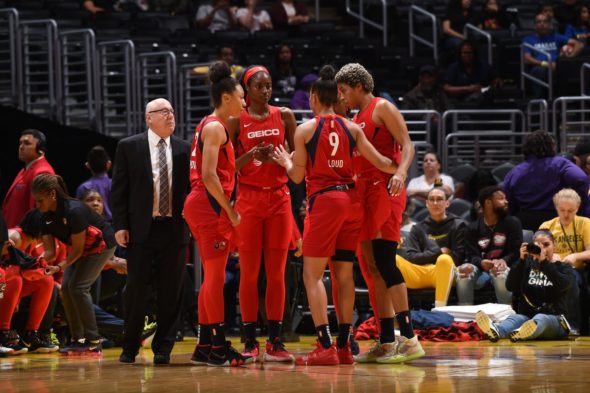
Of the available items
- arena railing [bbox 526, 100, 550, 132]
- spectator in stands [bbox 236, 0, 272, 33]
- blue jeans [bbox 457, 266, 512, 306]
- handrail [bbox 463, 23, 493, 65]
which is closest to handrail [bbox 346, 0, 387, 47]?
handrail [bbox 463, 23, 493, 65]

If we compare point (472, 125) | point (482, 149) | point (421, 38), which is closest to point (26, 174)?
point (472, 125)

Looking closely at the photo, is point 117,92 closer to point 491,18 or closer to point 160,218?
point 491,18

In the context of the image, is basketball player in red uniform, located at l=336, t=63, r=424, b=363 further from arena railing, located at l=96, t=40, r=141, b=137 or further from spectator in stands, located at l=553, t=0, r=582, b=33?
spectator in stands, located at l=553, t=0, r=582, b=33

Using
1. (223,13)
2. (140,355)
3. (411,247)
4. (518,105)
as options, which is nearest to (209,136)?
(140,355)

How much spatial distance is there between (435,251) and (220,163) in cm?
387

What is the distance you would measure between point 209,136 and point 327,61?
976cm

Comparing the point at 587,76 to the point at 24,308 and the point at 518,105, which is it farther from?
the point at 24,308

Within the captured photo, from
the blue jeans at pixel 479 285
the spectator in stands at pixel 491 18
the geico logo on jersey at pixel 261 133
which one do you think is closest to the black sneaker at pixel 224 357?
the geico logo on jersey at pixel 261 133

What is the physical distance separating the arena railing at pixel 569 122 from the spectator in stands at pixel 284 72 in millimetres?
3458

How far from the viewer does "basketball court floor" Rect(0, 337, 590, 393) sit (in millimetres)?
6504

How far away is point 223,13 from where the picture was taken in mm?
18531

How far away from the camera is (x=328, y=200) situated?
7.83 m

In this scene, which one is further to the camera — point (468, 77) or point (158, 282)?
point (468, 77)

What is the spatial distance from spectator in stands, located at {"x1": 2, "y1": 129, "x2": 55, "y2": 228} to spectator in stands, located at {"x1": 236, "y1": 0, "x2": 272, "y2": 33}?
7.39 m
